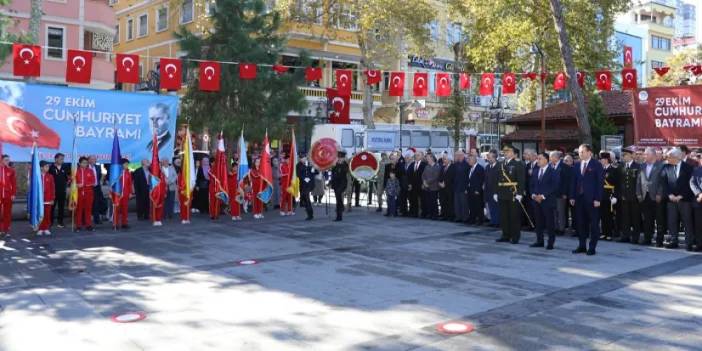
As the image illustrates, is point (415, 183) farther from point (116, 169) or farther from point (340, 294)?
point (340, 294)

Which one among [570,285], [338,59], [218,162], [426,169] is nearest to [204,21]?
[338,59]

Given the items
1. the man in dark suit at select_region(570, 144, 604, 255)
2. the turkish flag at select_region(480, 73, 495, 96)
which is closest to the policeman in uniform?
the man in dark suit at select_region(570, 144, 604, 255)

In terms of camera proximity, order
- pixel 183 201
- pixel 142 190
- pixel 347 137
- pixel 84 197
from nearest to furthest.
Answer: pixel 84 197, pixel 183 201, pixel 142 190, pixel 347 137

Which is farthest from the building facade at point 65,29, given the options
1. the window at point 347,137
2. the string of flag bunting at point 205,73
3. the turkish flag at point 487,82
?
the turkish flag at point 487,82

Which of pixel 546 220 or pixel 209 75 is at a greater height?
pixel 209 75

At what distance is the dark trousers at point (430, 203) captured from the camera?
55.6ft

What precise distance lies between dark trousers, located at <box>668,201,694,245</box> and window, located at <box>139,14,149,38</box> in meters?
37.9

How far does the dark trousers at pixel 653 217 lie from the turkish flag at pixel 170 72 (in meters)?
11.8

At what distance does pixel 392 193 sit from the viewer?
57.7 ft

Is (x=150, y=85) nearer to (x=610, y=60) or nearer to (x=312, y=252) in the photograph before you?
(x=610, y=60)

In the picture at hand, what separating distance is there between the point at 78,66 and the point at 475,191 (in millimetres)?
10307

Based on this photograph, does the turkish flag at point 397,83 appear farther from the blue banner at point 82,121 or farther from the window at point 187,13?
the window at point 187,13

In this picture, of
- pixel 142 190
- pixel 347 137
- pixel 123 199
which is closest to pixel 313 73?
pixel 142 190

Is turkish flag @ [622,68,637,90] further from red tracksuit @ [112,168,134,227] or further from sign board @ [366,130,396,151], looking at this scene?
sign board @ [366,130,396,151]
